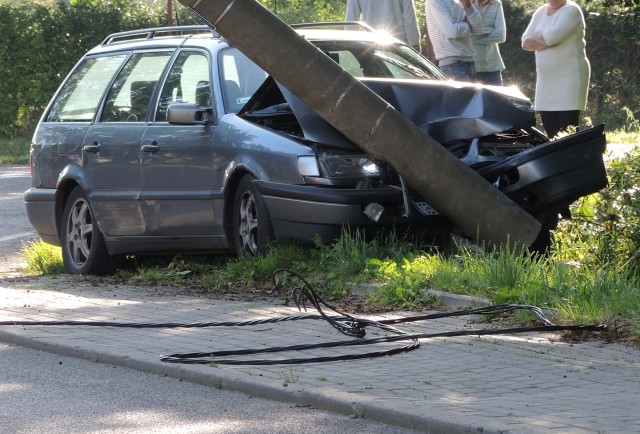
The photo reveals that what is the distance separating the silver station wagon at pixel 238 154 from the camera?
971 centimetres

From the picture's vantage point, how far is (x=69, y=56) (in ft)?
93.2

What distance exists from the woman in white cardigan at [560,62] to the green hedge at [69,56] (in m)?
13.9

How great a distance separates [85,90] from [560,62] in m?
4.49

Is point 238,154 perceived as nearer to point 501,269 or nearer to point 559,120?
point 501,269

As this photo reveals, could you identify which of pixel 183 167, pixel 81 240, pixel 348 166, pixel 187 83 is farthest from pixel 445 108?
pixel 81 240

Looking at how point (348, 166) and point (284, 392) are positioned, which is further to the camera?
point (348, 166)

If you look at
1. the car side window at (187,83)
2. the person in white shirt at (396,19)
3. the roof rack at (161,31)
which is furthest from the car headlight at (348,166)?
the person in white shirt at (396,19)

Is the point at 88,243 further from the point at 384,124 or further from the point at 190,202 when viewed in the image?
the point at 384,124

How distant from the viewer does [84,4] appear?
2925 cm

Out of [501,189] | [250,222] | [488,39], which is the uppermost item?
[488,39]

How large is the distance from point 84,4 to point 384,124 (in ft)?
67.7

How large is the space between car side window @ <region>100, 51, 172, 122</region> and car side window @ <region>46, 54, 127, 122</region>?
0.48 ft

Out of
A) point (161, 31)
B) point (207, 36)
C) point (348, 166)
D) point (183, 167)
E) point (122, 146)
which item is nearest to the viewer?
point (348, 166)

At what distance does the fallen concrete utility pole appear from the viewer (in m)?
9.57
